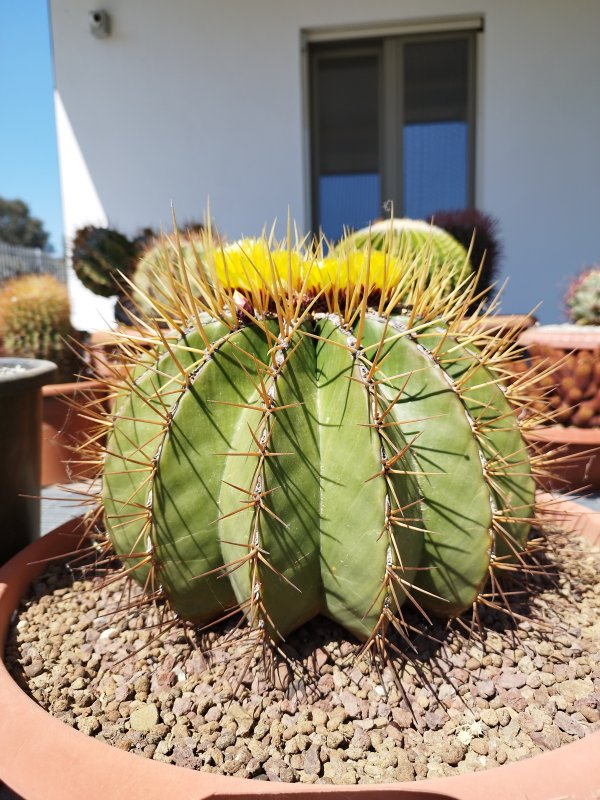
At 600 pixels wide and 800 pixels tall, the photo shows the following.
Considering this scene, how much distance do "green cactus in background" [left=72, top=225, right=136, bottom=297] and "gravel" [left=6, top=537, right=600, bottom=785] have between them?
242cm

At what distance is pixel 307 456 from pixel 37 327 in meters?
2.30

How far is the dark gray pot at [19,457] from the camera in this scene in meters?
1.27

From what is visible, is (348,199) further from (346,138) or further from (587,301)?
(587,301)

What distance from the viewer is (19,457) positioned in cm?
132

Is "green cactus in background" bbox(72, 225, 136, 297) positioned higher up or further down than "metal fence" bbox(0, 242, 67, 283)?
further down

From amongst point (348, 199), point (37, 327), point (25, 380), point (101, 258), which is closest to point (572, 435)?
point (25, 380)

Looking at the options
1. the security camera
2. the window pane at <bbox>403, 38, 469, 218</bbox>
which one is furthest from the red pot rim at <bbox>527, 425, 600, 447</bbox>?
the security camera

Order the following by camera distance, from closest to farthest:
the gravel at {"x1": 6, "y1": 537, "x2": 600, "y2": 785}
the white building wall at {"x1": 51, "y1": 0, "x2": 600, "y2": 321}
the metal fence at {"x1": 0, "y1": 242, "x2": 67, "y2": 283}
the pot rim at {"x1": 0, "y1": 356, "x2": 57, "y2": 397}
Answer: the gravel at {"x1": 6, "y1": 537, "x2": 600, "y2": 785}
the pot rim at {"x1": 0, "y1": 356, "x2": 57, "y2": 397}
the white building wall at {"x1": 51, "y1": 0, "x2": 600, "y2": 321}
the metal fence at {"x1": 0, "y1": 242, "x2": 67, "y2": 283}

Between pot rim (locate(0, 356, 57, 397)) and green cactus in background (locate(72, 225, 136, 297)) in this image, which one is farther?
green cactus in background (locate(72, 225, 136, 297))

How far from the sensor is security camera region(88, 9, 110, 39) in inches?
174

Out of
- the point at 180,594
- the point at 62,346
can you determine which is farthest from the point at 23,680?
the point at 62,346

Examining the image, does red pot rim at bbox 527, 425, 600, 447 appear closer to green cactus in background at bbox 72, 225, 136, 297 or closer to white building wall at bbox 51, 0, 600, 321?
green cactus in background at bbox 72, 225, 136, 297

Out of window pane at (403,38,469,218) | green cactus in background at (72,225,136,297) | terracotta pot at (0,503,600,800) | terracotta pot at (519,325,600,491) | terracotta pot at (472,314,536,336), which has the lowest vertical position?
terracotta pot at (0,503,600,800)

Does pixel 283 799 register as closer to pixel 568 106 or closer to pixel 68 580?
pixel 68 580
